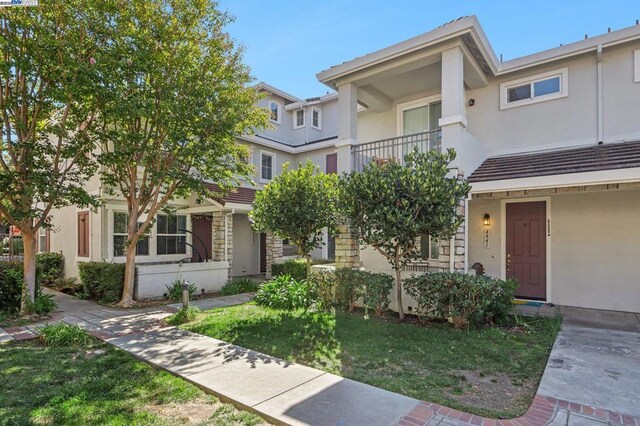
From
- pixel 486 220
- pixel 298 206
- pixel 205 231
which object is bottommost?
pixel 205 231

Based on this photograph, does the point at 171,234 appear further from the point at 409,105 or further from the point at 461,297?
the point at 461,297

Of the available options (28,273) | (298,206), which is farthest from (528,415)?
(28,273)

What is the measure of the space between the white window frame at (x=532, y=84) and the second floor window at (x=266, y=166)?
10320 mm

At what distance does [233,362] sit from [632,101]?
9.82 metres

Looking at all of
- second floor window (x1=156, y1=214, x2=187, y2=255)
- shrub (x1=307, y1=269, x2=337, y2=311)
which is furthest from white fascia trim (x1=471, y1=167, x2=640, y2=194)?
second floor window (x1=156, y1=214, x2=187, y2=255)

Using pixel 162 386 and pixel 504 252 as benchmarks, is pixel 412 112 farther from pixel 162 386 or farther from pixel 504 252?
pixel 162 386

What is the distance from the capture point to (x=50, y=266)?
1300cm

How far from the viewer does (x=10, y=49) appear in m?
7.19

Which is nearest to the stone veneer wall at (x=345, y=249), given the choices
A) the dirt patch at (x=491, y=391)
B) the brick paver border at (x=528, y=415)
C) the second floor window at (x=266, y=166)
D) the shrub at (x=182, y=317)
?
the shrub at (x=182, y=317)

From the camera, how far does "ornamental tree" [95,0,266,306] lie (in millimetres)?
8070

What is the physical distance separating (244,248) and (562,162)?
39.5 ft

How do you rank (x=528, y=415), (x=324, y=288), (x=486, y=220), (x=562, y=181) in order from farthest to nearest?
(x=486, y=220) → (x=324, y=288) → (x=562, y=181) → (x=528, y=415)

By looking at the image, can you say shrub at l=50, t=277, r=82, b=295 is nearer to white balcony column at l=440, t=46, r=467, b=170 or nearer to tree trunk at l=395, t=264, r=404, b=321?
tree trunk at l=395, t=264, r=404, b=321

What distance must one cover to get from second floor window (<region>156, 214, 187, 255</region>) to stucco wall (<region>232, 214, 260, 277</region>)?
2.51 m
